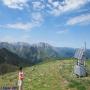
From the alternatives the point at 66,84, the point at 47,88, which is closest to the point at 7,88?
the point at 47,88

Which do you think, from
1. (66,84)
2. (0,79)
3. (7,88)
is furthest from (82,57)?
(7,88)

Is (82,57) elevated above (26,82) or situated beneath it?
elevated above

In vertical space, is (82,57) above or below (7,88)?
above

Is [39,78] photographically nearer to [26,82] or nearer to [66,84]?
[26,82]

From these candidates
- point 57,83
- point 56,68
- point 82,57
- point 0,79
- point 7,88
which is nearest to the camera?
point 7,88

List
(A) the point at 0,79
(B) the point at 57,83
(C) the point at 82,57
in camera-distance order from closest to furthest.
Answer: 1. (B) the point at 57,83
2. (C) the point at 82,57
3. (A) the point at 0,79

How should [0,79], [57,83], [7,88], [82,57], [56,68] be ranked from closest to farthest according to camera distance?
[7,88] → [57,83] → [82,57] → [0,79] → [56,68]

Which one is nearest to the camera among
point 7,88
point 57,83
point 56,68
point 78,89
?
point 7,88

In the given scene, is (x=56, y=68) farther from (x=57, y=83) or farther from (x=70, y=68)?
(x=57, y=83)

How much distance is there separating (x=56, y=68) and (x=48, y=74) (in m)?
4.59

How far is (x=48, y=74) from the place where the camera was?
4797cm

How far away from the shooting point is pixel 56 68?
171 ft

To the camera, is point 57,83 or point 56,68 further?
point 56,68

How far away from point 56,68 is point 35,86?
12.2m
